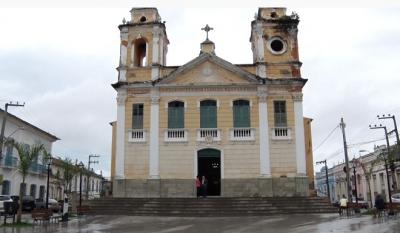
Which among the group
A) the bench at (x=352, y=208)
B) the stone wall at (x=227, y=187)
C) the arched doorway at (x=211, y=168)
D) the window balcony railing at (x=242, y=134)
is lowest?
the bench at (x=352, y=208)

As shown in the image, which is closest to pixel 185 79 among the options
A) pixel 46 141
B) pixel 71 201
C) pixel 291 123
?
pixel 291 123

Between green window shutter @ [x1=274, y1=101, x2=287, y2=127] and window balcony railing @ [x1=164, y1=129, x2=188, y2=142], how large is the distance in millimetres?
5640

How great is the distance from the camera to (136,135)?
88.8ft

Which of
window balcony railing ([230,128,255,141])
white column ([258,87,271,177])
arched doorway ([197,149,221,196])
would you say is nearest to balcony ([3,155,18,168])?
arched doorway ([197,149,221,196])

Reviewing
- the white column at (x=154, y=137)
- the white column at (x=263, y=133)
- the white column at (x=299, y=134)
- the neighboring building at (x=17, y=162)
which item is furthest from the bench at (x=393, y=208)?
the neighboring building at (x=17, y=162)

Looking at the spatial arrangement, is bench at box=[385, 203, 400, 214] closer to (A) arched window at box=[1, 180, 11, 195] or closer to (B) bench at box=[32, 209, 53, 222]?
(B) bench at box=[32, 209, 53, 222]

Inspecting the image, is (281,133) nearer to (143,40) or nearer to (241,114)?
(241,114)

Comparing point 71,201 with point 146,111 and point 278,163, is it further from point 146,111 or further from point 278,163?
point 278,163

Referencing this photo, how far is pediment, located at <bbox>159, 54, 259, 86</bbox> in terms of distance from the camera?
27453mm

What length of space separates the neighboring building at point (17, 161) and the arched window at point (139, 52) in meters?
11.0

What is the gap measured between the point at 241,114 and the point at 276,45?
5417mm

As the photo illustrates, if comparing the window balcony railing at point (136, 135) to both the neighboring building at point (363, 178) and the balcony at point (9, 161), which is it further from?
the neighboring building at point (363, 178)

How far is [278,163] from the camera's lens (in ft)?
85.9

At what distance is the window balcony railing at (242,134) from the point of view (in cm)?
2655
